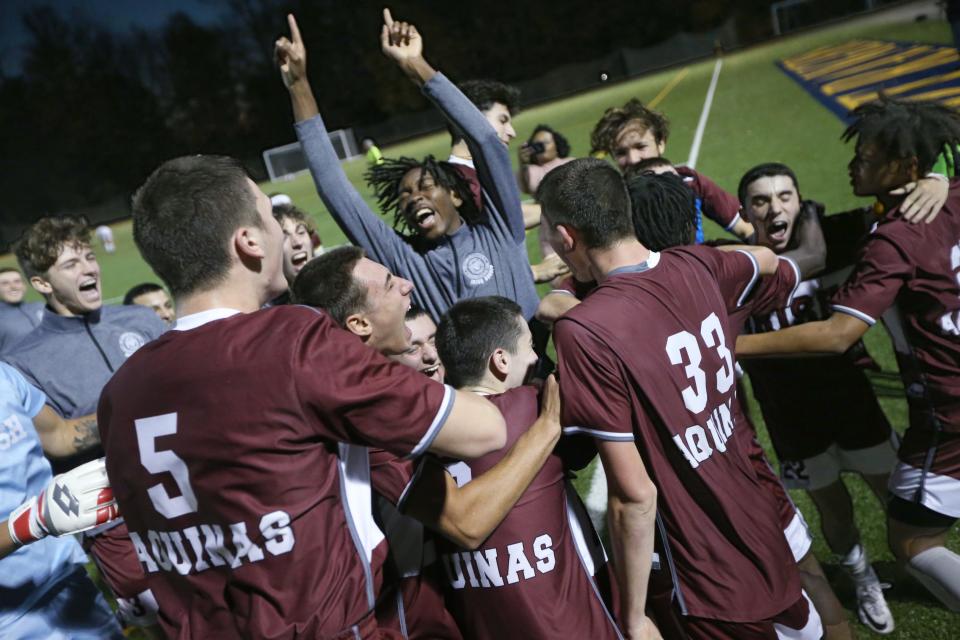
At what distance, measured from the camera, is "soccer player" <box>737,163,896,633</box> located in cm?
359

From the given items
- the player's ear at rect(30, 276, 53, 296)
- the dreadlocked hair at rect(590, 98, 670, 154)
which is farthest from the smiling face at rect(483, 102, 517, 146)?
the player's ear at rect(30, 276, 53, 296)

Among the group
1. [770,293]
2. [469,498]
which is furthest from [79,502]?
[770,293]

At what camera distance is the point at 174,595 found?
1.90 meters

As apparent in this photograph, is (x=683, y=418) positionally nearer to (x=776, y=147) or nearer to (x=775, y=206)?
(x=775, y=206)

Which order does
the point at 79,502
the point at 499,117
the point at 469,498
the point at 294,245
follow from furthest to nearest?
the point at 294,245 < the point at 499,117 < the point at 79,502 < the point at 469,498

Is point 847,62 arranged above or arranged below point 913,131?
below

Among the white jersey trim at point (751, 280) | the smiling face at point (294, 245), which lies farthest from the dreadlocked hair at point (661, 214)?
the smiling face at point (294, 245)

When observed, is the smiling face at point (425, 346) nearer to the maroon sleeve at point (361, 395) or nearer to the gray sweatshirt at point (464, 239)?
the gray sweatshirt at point (464, 239)

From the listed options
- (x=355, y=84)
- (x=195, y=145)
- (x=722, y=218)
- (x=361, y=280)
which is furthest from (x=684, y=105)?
(x=195, y=145)

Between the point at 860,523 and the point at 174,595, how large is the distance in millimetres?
3784

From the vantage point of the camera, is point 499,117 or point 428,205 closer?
point 428,205

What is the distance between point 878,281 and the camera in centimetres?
280

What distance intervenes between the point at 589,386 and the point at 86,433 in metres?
2.56

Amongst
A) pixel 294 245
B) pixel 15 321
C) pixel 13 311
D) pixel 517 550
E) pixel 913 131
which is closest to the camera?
pixel 517 550
